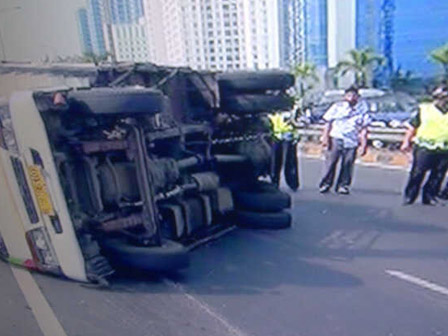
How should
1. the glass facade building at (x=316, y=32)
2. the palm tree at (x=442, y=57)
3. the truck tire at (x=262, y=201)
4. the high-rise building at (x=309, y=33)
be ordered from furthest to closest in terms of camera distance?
the glass facade building at (x=316, y=32) → the high-rise building at (x=309, y=33) → the palm tree at (x=442, y=57) → the truck tire at (x=262, y=201)

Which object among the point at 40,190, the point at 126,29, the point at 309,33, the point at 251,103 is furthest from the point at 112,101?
the point at 309,33

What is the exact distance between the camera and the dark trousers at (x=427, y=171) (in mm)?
5805

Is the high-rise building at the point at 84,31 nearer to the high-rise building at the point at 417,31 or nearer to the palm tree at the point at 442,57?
the palm tree at the point at 442,57

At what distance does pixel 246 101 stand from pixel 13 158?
2.72 meters

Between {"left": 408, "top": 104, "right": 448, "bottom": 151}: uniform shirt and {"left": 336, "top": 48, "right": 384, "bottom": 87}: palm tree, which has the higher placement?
{"left": 408, "top": 104, "right": 448, "bottom": 151}: uniform shirt

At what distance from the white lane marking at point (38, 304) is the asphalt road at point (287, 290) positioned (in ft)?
0.16

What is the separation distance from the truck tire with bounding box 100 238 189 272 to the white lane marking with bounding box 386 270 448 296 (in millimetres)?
1899

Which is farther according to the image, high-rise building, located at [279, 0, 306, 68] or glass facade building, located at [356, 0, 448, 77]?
glass facade building, located at [356, 0, 448, 77]

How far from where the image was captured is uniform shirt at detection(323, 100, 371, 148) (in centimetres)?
662

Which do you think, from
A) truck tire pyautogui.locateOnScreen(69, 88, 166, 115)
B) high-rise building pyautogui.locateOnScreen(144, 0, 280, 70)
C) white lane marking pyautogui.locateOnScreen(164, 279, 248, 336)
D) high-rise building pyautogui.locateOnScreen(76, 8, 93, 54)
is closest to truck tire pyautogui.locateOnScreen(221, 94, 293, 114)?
truck tire pyautogui.locateOnScreen(69, 88, 166, 115)

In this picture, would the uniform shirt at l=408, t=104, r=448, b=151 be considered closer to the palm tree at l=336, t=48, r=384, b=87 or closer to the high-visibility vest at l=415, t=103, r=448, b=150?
the high-visibility vest at l=415, t=103, r=448, b=150

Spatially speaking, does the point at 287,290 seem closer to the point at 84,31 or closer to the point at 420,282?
the point at 420,282

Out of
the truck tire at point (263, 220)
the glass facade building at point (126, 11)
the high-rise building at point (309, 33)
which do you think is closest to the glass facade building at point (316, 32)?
the high-rise building at point (309, 33)

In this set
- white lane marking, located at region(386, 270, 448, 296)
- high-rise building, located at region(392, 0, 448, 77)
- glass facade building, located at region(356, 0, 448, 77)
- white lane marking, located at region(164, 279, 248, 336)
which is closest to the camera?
white lane marking, located at region(164, 279, 248, 336)
